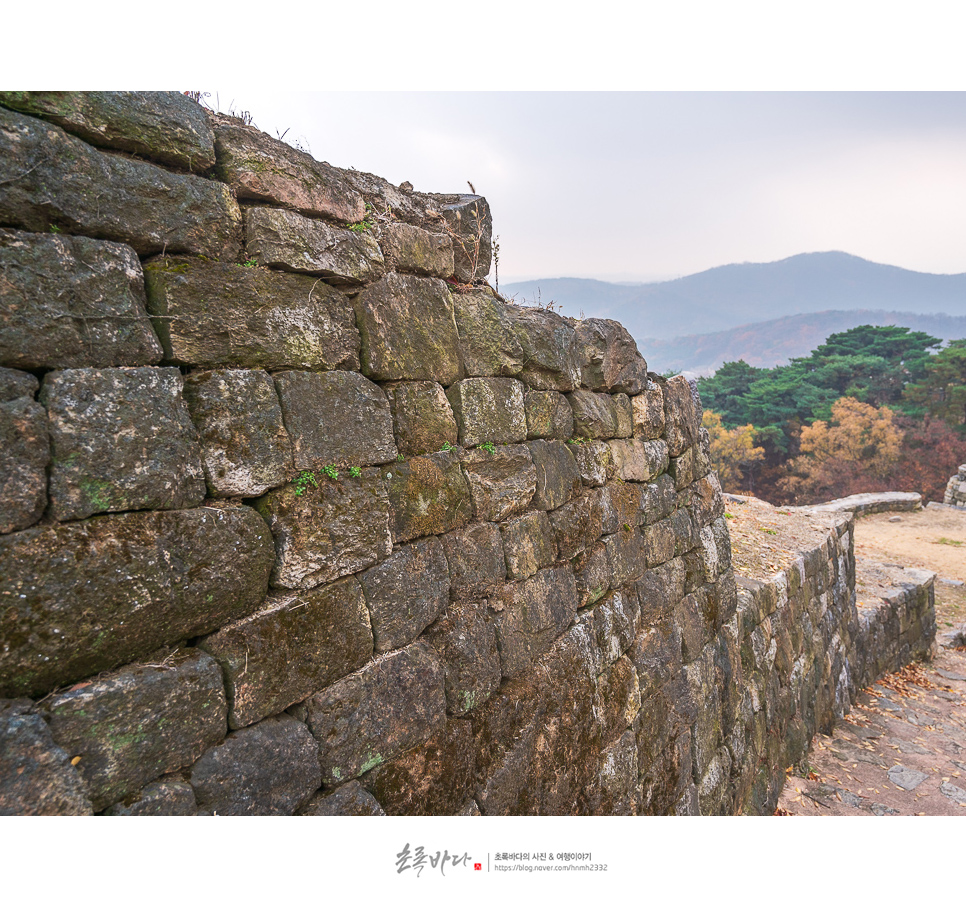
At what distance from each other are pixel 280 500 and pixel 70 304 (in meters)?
0.73

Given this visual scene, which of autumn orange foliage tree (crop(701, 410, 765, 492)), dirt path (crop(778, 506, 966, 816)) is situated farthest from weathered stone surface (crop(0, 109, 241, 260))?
autumn orange foliage tree (crop(701, 410, 765, 492))

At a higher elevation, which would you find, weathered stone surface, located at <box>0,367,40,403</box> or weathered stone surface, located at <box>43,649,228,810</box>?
weathered stone surface, located at <box>0,367,40,403</box>

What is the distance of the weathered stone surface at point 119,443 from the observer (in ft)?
4.08

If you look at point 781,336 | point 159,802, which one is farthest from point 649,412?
point 781,336

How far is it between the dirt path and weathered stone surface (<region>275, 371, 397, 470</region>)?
207 inches

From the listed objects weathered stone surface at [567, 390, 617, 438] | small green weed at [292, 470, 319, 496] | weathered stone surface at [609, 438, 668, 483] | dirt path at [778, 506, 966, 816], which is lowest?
dirt path at [778, 506, 966, 816]

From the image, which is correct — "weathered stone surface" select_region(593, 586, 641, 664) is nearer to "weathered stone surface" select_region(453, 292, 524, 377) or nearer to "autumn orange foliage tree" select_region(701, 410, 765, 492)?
"weathered stone surface" select_region(453, 292, 524, 377)

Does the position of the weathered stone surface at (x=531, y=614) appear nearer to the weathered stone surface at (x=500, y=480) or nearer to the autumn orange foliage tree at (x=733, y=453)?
the weathered stone surface at (x=500, y=480)

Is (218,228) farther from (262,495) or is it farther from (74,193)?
(262,495)

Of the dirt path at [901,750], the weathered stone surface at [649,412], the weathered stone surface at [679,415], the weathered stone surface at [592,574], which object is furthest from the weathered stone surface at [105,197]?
the dirt path at [901,750]

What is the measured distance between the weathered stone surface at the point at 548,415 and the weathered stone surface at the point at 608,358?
0.34 metres

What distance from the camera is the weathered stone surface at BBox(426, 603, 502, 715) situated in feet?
6.97

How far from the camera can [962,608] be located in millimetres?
11031

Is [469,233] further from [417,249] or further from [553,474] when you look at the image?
[553,474]
